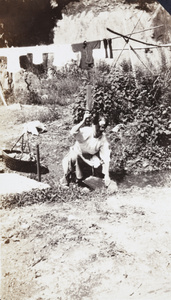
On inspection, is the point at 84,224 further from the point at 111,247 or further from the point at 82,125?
the point at 82,125

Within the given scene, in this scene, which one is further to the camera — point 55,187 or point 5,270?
point 55,187

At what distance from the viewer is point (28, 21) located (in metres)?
2.18

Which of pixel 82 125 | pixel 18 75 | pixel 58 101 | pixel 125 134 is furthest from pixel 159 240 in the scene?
pixel 18 75

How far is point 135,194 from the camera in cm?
243

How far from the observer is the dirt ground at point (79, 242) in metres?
1.94

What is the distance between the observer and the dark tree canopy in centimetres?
211

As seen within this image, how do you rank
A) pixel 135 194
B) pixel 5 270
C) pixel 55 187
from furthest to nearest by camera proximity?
1. pixel 135 194
2. pixel 55 187
3. pixel 5 270

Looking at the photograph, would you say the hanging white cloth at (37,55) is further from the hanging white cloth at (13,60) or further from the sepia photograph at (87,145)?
the hanging white cloth at (13,60)

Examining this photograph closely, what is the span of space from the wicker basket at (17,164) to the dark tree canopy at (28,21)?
2.59ft

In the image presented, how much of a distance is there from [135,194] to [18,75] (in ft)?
4.25

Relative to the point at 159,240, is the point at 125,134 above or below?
above

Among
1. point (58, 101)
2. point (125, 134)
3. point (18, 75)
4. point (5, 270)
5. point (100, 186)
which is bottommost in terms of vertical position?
point (5, 270)

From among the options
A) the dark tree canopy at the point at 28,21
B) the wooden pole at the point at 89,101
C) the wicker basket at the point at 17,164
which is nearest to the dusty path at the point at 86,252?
the wicker basket at the point at 17,164

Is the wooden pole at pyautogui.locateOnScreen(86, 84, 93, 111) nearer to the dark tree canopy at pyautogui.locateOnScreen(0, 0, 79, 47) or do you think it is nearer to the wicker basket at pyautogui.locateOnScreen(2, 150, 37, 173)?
the dark tree canopy at pyautogui.locateOnScreen(0, 0, 79, 47)
